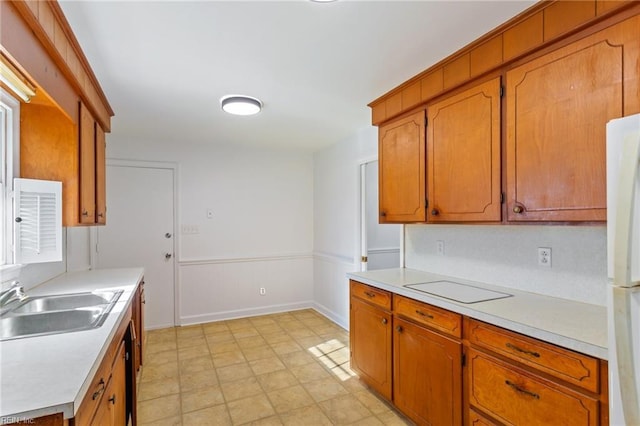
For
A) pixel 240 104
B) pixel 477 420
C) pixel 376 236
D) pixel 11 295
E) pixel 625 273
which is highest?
pixel 240 104

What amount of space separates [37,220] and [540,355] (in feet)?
8.44

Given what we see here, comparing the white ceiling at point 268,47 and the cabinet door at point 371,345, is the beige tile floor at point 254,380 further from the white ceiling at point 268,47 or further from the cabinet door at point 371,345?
the white ceiling at point 268,47

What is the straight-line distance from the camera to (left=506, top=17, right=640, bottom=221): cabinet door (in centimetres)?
133

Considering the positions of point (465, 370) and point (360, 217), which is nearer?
point (465, 370)

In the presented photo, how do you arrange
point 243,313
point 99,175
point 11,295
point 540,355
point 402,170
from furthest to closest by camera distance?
point 243,313
point 99,175
point 402,170
point 11,295
point 540,355

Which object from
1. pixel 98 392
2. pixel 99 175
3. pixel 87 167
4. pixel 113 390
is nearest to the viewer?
pixel 98 392

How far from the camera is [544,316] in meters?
1.52

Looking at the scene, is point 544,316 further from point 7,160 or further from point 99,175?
point 99,175

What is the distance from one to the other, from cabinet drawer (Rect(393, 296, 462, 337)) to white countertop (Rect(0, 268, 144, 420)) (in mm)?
1642

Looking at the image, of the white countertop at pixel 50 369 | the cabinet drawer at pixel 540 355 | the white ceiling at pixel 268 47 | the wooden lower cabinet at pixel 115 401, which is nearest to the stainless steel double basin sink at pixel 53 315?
the white countertop at pixel 50 369

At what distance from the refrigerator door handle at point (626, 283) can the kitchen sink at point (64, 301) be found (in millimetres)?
2394

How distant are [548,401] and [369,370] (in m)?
1.38

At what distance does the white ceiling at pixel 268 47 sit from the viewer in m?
1.53

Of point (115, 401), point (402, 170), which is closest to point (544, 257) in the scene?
point (402, 170)
